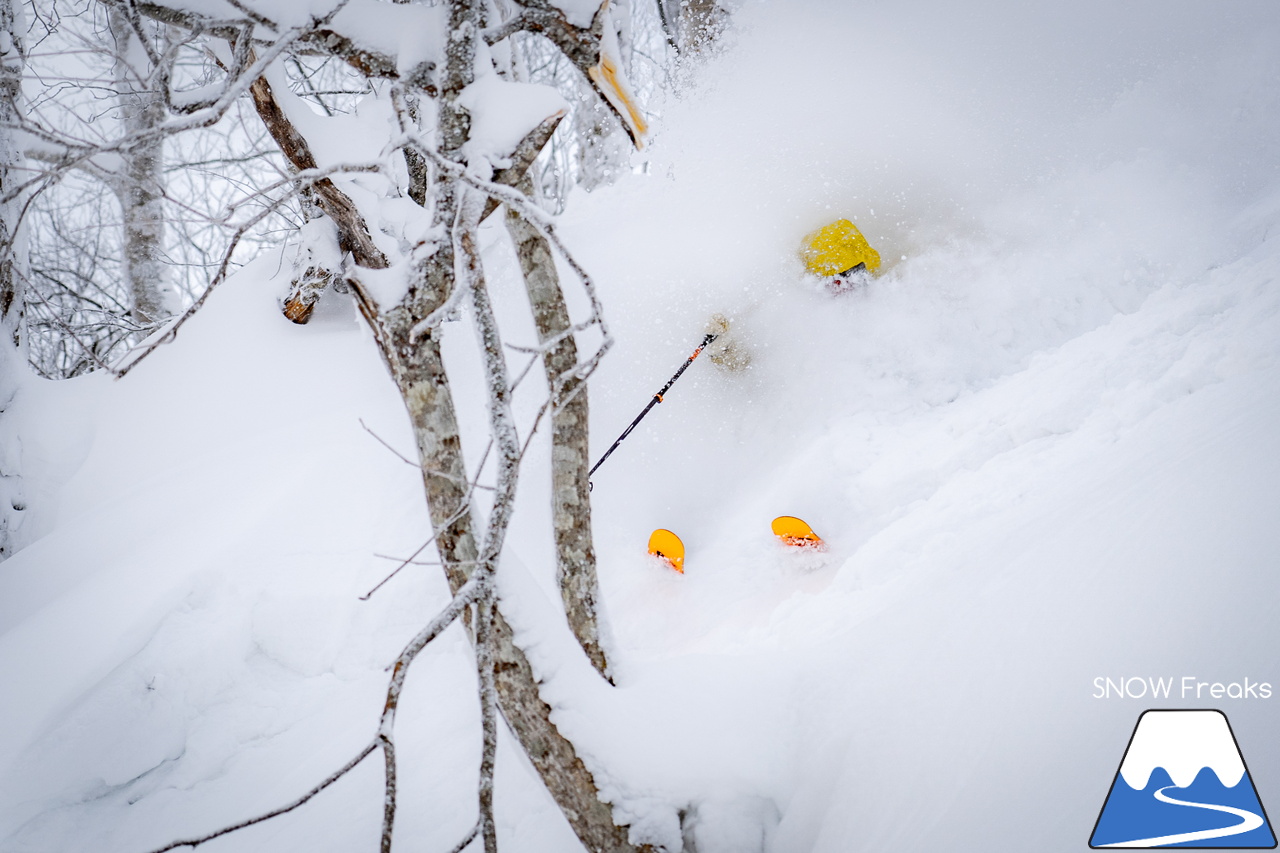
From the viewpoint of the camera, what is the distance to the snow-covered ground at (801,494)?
1985mm

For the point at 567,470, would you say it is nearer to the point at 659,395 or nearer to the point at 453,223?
the point at 453,223

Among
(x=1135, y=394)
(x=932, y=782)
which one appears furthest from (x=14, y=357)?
(x=1135, y=394)

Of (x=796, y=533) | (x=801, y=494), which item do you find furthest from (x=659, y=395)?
(x=796, y=533)

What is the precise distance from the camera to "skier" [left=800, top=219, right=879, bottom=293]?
4.98 meters

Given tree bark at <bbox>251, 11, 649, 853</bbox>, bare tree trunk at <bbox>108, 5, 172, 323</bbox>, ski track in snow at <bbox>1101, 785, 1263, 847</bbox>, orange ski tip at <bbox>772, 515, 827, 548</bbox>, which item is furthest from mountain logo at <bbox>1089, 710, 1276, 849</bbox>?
bare tree trunk at <bbox>108, 5, 172, 323</bbox>

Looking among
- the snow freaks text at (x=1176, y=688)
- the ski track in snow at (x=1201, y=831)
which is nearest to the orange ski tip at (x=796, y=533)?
the snow freaks text at (x=1176, y=688)

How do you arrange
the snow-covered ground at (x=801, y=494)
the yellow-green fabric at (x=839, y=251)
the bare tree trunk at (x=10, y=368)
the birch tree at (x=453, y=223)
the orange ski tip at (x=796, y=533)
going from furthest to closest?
the yellow-green fabric at (x=839, y=251) < the orange ski tip at (x=796, y=533) < the bare tree trunk at (x=10, y=368) < the snow-covered ground at (x=801, y=494) < the birch tree at (x=453, y=223)

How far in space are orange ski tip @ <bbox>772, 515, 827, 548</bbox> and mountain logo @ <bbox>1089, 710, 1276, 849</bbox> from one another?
2.51 meters

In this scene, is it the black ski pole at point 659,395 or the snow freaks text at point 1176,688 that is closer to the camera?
the snow freaks text at point 1176,688

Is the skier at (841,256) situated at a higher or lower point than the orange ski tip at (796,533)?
higher

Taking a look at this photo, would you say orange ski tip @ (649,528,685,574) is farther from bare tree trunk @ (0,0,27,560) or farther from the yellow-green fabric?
bare tree trunk @ (0,0,27,560)

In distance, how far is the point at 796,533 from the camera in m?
4.21

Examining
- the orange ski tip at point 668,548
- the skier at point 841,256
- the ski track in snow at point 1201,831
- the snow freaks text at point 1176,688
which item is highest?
the skier at point 841,256

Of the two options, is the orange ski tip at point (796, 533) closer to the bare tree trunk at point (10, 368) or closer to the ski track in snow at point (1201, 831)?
the ski track in snow at point (1201, 831)
